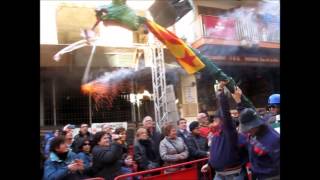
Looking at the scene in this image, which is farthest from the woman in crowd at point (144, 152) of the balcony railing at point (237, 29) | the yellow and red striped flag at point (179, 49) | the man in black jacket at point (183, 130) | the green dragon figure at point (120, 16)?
the balcony railing at point (237, 29)

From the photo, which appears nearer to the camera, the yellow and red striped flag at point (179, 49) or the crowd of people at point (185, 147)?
the crowd of people at point (185, 147)

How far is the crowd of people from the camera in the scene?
3197mm

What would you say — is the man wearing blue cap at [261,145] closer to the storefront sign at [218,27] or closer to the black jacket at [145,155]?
the storefront sign at [218,27]

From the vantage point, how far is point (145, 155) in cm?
339

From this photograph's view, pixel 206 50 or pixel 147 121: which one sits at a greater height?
pixel 206 50

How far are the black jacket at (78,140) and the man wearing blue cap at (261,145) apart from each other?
1.31m

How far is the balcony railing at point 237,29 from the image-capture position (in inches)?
142

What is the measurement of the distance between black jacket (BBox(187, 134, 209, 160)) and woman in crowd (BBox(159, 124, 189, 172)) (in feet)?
0.14

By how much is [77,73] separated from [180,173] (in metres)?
1.17

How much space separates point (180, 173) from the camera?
352 cm
